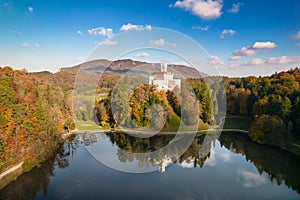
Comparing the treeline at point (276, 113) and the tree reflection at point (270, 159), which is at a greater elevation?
the treeline at point (276, 113)

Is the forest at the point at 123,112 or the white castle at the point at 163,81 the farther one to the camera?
the white castle at the point at 163,81

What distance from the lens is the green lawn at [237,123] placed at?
2678cm

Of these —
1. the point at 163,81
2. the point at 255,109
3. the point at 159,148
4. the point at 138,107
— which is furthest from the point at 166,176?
the point at 255,109

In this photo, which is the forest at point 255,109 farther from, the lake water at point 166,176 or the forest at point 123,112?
the lake water at point 166,176

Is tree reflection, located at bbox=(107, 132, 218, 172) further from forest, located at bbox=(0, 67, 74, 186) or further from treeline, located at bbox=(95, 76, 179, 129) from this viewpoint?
forest, located at bbox=(0, 67, 74, 186)

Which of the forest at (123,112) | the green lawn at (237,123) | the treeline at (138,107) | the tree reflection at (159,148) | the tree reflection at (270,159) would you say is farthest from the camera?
the green lawn at (237,123)

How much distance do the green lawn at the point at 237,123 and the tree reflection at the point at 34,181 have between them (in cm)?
1853

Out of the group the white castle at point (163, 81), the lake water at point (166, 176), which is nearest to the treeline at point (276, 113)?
the lake water at point (166, 176)

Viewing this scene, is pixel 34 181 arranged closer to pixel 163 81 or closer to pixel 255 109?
pixel 163 81

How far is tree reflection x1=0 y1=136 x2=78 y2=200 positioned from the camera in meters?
11.5

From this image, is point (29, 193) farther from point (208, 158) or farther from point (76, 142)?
point (208, 158)

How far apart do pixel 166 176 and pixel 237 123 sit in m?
18.3

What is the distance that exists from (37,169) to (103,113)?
40.7 feet

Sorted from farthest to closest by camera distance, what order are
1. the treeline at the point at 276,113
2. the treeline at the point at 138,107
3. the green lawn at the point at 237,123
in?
the green lawn at the point at 237,123 < the treeline at the point at 138,107 < the treeline at the point at 276,113
